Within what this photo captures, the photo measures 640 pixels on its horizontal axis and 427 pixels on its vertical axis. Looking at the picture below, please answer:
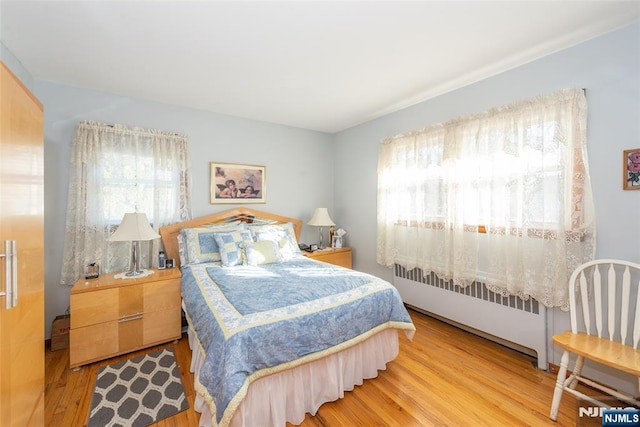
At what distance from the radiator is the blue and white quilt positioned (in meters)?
0.97

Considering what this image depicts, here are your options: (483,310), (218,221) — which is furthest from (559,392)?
(218,221)

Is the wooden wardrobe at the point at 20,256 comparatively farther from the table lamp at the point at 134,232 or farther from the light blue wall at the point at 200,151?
the light blue wall at the point at 200,151

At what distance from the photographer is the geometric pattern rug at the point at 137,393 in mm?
1709

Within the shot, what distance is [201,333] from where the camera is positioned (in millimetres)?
1757

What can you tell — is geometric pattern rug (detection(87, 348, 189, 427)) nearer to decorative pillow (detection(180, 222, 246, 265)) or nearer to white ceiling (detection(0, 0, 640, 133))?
decorative pillow (detection(180, 222, 246, 265))

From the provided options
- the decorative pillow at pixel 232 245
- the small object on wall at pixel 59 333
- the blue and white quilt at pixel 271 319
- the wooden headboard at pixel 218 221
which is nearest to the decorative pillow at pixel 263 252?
the decorative pillow at pixel 232 245

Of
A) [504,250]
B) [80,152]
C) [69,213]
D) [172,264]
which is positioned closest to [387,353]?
[504,250]

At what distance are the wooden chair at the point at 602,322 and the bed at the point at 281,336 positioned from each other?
1007 millimetres

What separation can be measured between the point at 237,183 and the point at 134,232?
56.6 inches

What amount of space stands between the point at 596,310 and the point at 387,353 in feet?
4.89

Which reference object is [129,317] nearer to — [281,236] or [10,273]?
[10,273]

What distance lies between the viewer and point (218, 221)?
3.45 m

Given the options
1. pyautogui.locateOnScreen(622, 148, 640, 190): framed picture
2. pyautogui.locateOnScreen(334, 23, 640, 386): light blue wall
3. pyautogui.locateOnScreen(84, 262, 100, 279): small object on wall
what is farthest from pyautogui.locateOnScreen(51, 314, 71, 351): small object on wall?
pyautogui.locateOnScreen(622, 148, 640, 190): framed picture

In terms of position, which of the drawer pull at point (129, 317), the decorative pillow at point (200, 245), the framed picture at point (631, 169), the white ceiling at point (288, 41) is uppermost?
the white ceiling at point (288, 41)
